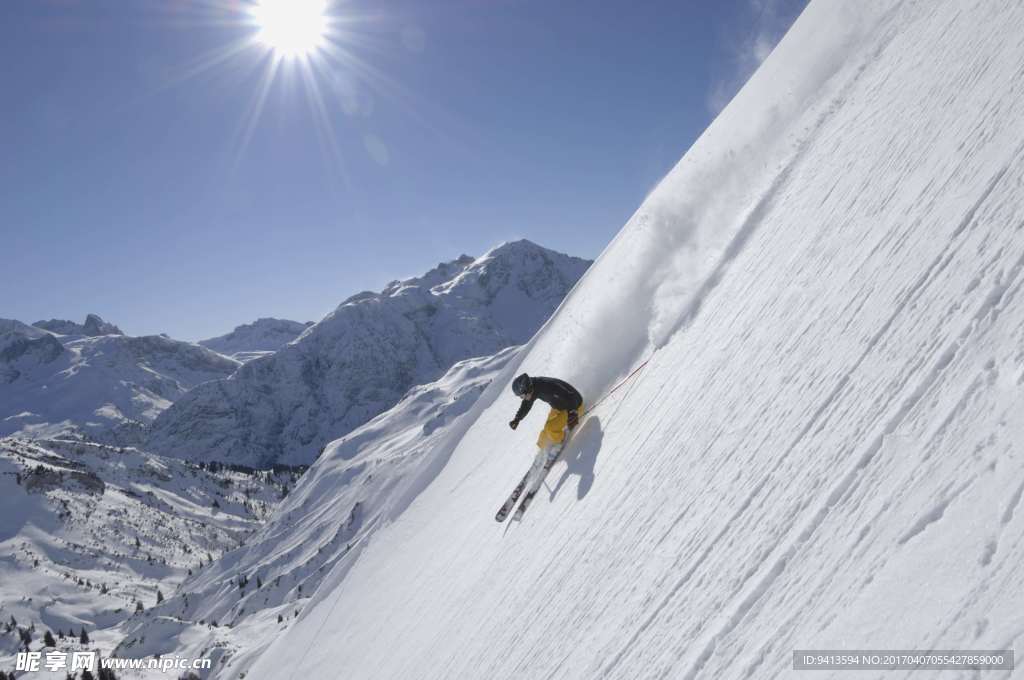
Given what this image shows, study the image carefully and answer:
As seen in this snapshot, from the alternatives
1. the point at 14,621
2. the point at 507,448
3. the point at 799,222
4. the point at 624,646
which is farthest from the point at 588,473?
the point at 14,621

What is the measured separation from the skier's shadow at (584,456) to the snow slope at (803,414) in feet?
0.22

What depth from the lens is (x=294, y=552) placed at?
471ft

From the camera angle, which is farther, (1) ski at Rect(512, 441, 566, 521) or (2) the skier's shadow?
(1) ski at Rect(512, 441, 566, 521)

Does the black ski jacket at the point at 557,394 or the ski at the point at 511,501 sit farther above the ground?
the black ski jacket at the point at 557,394

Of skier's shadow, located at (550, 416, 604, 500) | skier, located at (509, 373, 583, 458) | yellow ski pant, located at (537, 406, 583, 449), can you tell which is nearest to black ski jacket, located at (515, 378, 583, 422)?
skier, located at (509, 373, 583, 458)

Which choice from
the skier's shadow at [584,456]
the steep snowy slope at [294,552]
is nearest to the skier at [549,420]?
the skier's shadow at [584,456]

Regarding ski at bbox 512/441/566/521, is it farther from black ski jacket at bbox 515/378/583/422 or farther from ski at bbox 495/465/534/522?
black ski jacket at bbox 515/378/583/422

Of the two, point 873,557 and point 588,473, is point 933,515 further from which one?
point 588,473

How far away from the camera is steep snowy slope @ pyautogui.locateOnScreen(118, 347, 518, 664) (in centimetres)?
11081

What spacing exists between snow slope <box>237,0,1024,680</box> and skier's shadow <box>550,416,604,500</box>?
0.07 m

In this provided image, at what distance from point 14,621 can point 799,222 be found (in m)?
242

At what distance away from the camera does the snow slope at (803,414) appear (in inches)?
116

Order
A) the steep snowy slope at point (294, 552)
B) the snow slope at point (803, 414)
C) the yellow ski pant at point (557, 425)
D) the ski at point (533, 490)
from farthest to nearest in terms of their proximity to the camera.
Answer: the steep snowy slope at point (294, 552) → the yellow ski pant at point (557, 425) → the ski at point (533, 490) → the snow slope at point (803, 414)

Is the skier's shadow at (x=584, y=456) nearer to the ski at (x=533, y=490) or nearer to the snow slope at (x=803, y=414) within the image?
the snow slope at (x=803, y=414)
